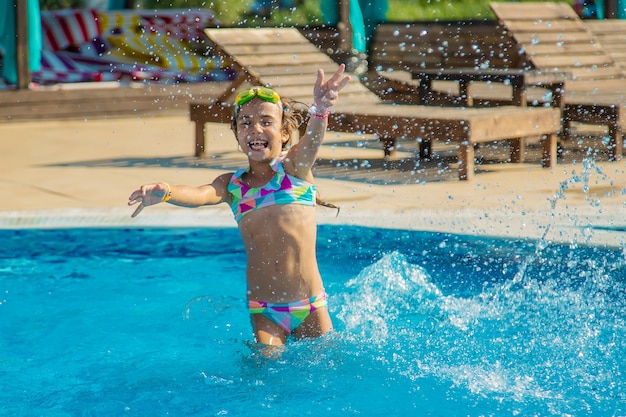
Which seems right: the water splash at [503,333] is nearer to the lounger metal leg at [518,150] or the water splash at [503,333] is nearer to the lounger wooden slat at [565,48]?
the lounger metal leg at [518,150]

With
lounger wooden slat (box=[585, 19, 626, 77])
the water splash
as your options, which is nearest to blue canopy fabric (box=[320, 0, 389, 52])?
lounger wooden slat (box=[585, 19, 626, 77])

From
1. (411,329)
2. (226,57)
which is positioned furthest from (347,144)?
(411,329)

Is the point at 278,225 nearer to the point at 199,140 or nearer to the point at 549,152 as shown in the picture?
the point at 549,152

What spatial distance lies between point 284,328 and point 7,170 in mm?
5432

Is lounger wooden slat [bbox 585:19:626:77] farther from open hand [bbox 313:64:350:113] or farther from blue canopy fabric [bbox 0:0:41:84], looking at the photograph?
open hand [bbox 313:64:350:113]

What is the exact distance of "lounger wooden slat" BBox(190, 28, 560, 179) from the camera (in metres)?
8.04

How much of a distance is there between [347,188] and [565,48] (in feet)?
14.2

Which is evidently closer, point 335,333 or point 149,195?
point 149,195

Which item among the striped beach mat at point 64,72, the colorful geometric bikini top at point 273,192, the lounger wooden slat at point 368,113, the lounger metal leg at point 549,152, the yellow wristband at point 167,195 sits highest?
the yellow wristband at point 167,195

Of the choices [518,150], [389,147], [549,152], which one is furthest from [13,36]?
[549,152]

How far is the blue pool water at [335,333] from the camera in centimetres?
394

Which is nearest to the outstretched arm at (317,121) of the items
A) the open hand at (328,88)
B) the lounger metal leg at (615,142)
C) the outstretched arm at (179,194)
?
→ the open hand at (328,88)

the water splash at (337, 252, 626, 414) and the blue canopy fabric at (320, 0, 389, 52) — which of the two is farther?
the blue canopy fabric at (320, 0, 389, 52)

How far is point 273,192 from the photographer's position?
4.06 m
